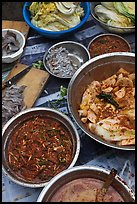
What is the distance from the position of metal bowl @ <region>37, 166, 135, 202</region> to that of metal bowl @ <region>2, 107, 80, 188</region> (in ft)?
0.50

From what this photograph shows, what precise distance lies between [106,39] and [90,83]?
0.65 metres

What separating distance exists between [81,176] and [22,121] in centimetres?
63

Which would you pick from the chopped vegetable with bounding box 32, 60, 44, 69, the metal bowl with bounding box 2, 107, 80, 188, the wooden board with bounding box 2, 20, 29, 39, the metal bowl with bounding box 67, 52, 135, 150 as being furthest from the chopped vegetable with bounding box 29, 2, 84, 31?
the metal bowl with bounding box 2, 107, 80, 188

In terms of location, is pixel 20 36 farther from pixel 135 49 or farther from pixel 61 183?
pixel 61 183

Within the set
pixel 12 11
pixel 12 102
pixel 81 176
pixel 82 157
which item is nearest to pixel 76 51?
pixel 12 102

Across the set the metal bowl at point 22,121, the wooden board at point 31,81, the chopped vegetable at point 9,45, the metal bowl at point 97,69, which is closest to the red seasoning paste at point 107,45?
the metal bowl at point 97,69

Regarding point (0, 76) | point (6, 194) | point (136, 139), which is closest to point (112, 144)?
point (136, 139)

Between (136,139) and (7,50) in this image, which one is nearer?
(136,139)

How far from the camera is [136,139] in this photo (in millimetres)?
2248

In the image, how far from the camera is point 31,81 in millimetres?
2832

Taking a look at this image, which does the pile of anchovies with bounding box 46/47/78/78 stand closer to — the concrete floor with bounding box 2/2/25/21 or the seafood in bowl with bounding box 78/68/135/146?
the seafood in bowl with bounding box 78/68/135/146

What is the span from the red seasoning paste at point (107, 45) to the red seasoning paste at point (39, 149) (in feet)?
3.00

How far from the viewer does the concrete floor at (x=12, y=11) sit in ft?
13.9

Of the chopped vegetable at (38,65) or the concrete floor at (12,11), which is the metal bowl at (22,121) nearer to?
the chopped vegetable at (38,65)
